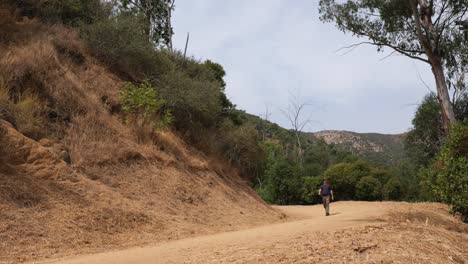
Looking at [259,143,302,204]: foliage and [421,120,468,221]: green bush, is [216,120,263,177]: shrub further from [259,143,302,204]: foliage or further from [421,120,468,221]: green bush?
[259,143,302,204]: foliage

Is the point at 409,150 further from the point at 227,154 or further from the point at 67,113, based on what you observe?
the point at 67,113

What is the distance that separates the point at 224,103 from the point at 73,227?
20158 millimetres

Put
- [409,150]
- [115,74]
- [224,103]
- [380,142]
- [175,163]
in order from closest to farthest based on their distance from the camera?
[175,163]
[115,74]
[224,103]
[409,150]
[380,142]

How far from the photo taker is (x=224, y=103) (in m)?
29.5

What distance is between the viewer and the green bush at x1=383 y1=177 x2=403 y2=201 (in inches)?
1462

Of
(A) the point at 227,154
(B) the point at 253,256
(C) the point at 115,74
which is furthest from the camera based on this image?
(A) the point at 227,154

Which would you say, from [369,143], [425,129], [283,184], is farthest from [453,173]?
[369,143]

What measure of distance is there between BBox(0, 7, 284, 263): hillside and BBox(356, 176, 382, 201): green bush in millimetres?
19171

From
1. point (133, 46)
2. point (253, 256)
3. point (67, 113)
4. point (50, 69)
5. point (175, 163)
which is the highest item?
point (133, 46)

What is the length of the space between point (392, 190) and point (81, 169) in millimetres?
30549

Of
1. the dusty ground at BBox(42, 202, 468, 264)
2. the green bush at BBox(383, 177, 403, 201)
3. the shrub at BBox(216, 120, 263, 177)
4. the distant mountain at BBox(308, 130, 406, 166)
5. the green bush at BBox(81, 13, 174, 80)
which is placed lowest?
the dusty ground at BBox(42, 202, 468, 264)

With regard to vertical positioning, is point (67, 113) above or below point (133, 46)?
below

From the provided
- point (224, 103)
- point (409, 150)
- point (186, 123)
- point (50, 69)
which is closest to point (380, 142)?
point (409, 150)

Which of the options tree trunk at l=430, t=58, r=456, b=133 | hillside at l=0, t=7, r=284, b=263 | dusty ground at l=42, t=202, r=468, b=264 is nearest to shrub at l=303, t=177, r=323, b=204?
hillside at l=0, t=7, r=284, b=263
